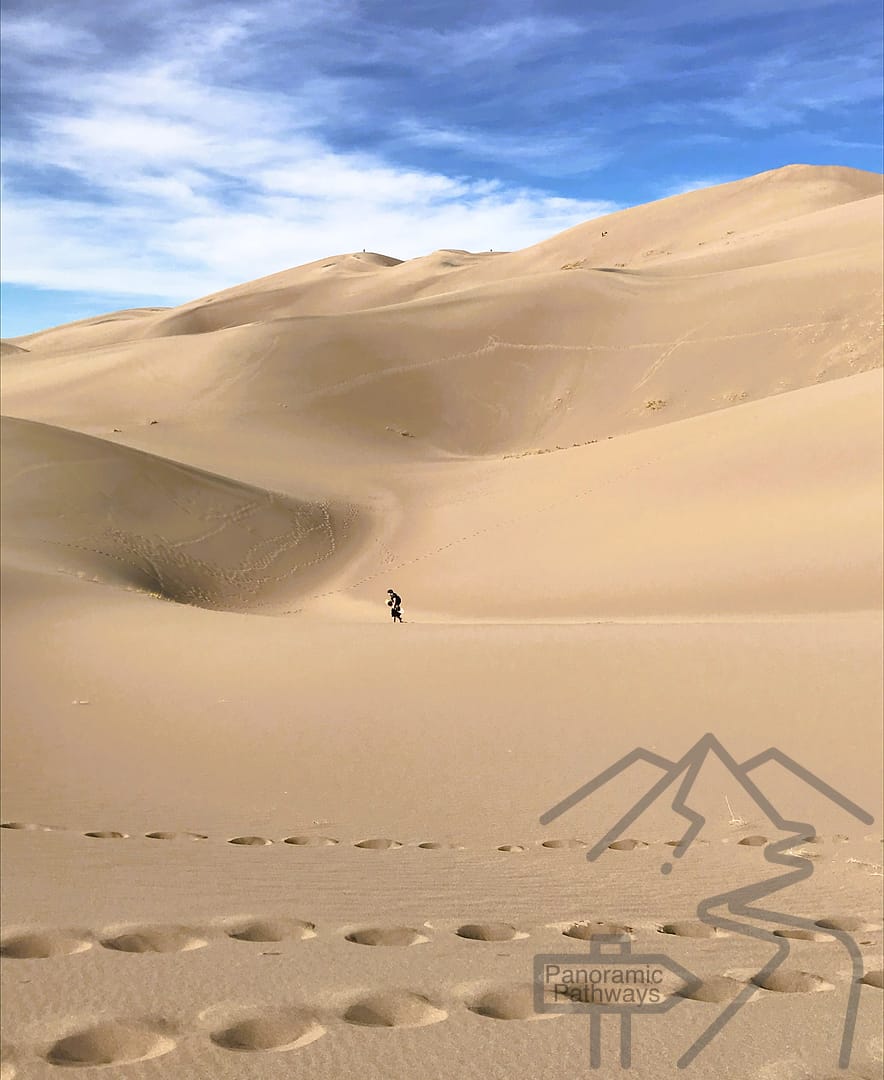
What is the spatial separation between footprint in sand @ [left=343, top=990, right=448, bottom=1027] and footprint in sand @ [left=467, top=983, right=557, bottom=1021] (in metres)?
0.13

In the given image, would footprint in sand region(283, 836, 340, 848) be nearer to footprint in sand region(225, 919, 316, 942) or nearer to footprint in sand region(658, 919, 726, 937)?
footprint in sand region(225, 919, 316, 942)

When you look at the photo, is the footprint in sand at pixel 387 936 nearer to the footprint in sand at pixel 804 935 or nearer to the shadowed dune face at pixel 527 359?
the footprint in sand at pixel 804 935

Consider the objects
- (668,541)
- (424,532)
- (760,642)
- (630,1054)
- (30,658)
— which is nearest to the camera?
(630,1054)

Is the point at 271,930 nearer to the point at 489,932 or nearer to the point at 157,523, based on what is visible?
the point at 489,932

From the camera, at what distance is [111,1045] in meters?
2.71

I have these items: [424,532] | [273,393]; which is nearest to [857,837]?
[424,532]

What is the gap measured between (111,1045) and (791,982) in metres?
2.13

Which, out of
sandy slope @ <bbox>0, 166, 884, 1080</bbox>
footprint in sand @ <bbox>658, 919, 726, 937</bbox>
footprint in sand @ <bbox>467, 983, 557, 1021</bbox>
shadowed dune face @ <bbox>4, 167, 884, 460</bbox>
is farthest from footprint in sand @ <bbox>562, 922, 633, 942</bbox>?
shadowed dune face @ <bbox>4, 167, 884, 460</bbox>

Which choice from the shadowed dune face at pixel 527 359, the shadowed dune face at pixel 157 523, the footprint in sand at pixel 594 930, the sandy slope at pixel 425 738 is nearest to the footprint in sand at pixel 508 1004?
the sandy slope at pixel 425 738

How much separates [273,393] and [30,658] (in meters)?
32.0

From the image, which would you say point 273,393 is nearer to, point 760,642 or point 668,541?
point 668,541

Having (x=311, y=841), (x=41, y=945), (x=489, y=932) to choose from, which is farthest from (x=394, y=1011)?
(x=311, y=841)

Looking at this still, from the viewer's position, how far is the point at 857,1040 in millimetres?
3000

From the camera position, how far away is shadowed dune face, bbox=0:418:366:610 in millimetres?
20656
